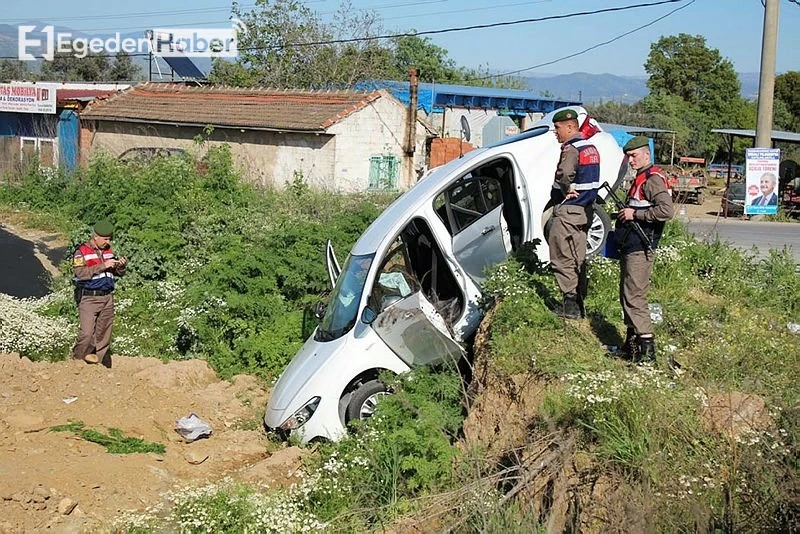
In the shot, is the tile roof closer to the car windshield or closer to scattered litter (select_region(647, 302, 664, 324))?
the car windshield

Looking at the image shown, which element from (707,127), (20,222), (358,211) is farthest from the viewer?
(707,127)

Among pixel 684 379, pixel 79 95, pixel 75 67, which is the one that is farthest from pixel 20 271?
pixel 75 67

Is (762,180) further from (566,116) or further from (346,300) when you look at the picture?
(346,300)

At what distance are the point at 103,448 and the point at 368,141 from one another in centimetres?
1758

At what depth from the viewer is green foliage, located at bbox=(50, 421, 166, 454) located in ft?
28.2

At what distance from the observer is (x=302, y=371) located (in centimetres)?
886

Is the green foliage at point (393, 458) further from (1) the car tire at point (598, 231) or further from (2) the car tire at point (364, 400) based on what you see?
(1) the car tire at point (598, 231)

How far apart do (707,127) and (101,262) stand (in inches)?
2019

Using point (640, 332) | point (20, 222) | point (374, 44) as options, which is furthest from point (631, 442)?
point (374, 44)

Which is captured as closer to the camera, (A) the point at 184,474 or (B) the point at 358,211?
(A) the point at 184,474

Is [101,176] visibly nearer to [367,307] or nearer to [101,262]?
[101,262]

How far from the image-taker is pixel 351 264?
30.0 feet

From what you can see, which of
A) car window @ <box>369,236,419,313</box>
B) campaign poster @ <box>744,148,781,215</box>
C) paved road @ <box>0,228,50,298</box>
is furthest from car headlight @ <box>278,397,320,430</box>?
campaign poster @ <box>744,148,781,215</box>

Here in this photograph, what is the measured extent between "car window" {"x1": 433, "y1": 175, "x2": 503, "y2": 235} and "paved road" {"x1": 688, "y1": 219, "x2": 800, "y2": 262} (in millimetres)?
5770
